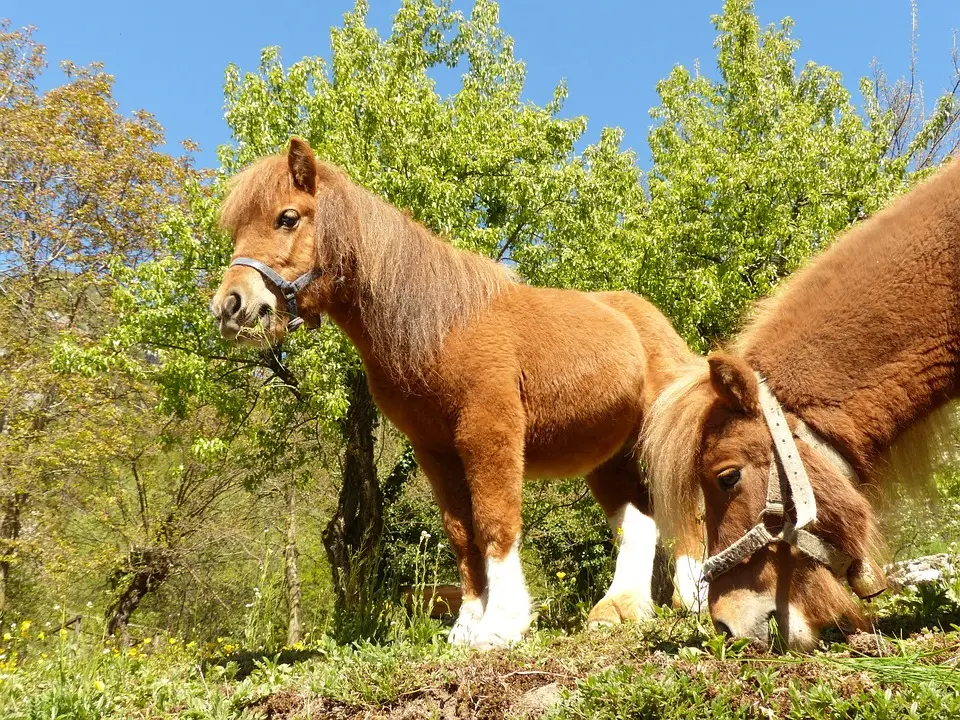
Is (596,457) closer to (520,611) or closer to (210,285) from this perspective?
(520,611)

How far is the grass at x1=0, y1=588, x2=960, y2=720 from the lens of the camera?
2.01 meters

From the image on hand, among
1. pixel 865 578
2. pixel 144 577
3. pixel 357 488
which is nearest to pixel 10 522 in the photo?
pixel 144 577

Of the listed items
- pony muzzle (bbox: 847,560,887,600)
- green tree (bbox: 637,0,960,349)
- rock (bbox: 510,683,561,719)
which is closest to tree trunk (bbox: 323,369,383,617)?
green tree (bbox: 637,0,960,349)

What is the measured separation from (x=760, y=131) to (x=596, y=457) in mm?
12098

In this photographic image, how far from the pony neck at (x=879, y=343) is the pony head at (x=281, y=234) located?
7.43 feet

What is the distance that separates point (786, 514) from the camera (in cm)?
256

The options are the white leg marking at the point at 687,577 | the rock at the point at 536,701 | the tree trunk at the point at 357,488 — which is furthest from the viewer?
the tree trunk at the point at 357,488

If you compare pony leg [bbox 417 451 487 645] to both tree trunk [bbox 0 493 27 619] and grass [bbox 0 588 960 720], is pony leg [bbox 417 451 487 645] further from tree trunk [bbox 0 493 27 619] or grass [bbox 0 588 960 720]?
tree trunk [bbox 0 493 27 619]

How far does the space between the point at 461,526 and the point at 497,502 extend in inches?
15.0

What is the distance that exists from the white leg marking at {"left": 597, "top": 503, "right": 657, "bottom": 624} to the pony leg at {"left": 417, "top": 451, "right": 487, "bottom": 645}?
41.2 inches

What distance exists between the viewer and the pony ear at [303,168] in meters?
3.71

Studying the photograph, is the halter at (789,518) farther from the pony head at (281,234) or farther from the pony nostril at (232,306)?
the pony nostril at (232,306)

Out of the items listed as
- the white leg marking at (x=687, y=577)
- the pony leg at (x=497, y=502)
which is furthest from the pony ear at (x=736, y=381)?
the white leg marking at (x=687, y=577)

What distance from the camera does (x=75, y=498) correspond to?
667 inches
